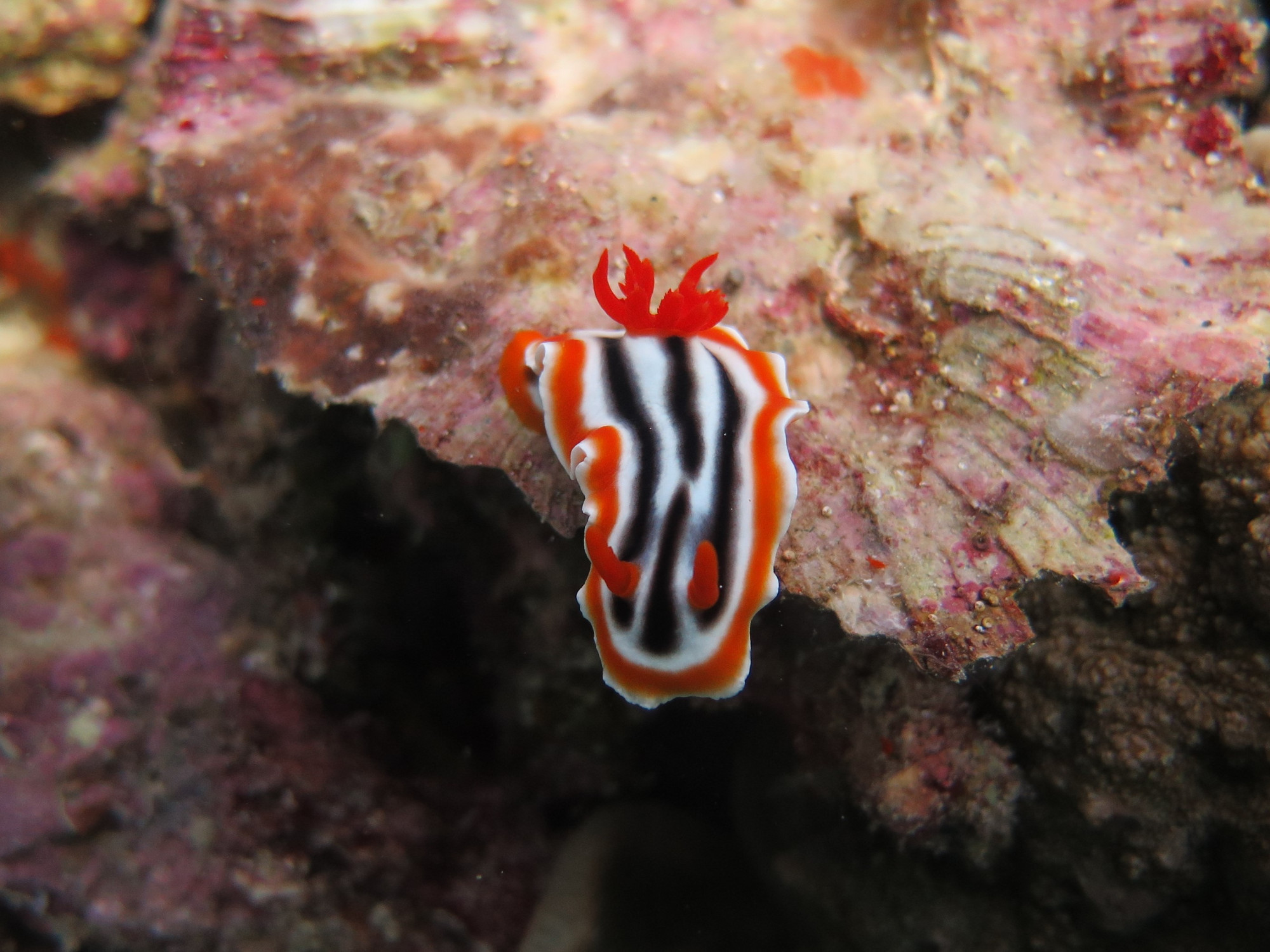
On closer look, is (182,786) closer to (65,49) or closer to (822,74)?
(65,49)

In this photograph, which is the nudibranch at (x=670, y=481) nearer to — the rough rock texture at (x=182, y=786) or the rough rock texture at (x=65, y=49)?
the rough rock texture at (x=182, y=786)

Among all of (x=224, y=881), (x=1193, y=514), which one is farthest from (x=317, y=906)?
(x=1193, y=514)

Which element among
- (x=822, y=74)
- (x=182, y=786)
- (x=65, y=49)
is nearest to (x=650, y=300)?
(x=822, y=74)

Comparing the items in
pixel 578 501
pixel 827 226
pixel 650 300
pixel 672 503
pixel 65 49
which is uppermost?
pixel 827 226

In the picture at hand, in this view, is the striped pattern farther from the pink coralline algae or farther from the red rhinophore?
the pink coralline algae

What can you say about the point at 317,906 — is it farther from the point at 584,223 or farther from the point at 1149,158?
the point at 1149,158

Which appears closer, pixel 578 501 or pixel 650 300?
pixel 650 300

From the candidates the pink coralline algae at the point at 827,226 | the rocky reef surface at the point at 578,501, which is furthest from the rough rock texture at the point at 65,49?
the pink coralline algae at the point at 827,226

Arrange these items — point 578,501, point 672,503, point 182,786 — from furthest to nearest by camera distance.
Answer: point 182,786, point 578,501, point 672,503

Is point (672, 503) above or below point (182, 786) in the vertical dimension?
above
